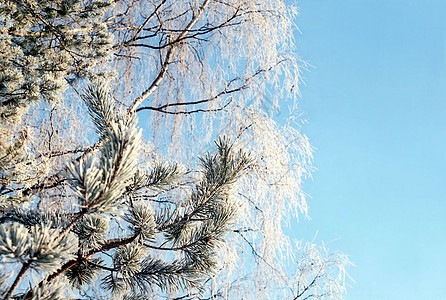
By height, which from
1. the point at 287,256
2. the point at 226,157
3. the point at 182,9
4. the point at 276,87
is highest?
the point at 182,9

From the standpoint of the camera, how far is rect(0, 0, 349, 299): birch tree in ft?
2.79

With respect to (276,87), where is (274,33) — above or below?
above

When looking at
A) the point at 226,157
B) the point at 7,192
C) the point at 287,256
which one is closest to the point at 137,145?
the point at 226,157

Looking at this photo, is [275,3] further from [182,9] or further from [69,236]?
[69,236]

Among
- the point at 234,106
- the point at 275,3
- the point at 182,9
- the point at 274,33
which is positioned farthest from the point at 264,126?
the point at 182,9

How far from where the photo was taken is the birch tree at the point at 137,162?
0.85 meters

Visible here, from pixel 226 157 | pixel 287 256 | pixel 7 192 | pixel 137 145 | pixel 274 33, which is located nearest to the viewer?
pixel 137 145

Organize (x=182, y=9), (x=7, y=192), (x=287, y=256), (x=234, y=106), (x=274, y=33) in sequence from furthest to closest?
(x=182, y=9)
(x=274, y=33)
(x=234, y=106)
(x=287, y=256)
(x=7, y=192)

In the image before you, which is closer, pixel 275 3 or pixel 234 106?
pixel 234 106

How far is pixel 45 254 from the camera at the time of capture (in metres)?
0.78

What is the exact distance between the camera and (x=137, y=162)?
86 cm

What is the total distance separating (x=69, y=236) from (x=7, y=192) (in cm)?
106

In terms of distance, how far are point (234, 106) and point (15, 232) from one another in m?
2.04

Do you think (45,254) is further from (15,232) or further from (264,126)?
(264,126)
